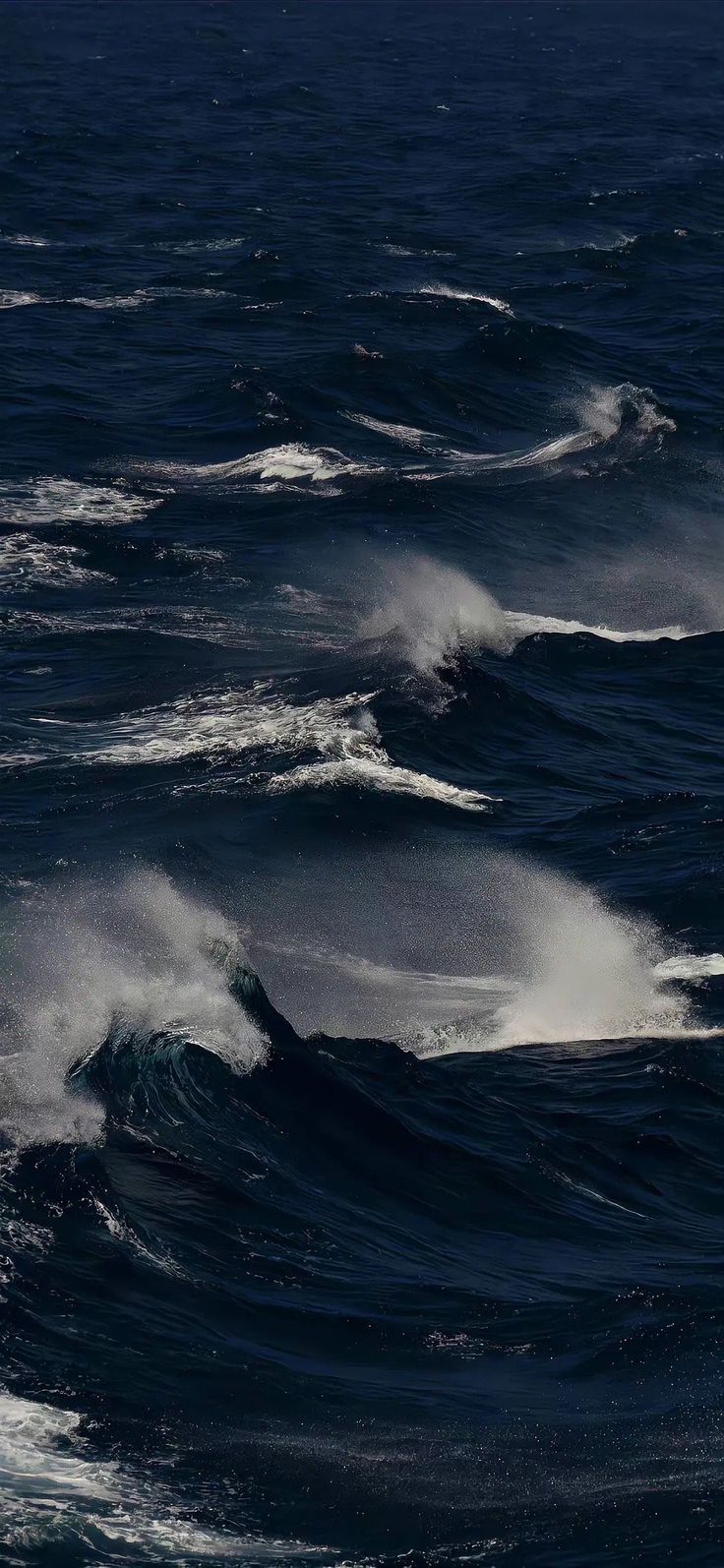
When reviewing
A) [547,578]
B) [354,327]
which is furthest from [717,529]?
[354,327]

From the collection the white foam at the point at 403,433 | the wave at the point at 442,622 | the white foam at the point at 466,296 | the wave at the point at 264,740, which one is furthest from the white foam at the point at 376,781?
the white foam at the point at 466,296

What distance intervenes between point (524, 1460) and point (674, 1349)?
2.53 m

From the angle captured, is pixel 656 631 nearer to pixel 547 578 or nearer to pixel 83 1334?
pixel 547 578

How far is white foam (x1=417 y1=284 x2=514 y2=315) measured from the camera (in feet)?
210

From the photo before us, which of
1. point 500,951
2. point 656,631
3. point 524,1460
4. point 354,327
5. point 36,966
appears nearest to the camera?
point 524,1460

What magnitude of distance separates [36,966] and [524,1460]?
11116 millimetres

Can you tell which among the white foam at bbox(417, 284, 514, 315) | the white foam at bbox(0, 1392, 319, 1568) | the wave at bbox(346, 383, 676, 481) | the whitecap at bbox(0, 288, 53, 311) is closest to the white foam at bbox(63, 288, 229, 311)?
the whitecap at bbox(0, 288, 53, 311)

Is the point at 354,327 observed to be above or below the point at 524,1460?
above

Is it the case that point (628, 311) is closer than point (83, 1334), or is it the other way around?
point (83, 1334)

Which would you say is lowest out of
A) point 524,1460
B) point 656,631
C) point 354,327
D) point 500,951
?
point 524,1460

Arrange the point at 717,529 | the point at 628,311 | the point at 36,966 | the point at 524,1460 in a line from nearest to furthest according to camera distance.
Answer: the point at 524,1460 → the point at 36,966 → the point at 717,529 → the point at 628,311

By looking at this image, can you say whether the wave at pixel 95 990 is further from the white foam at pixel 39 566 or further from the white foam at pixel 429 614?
the white foam at pixel 39 566

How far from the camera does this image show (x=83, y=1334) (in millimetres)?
18984

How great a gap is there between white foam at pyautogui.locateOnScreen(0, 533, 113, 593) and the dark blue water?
113 mm
